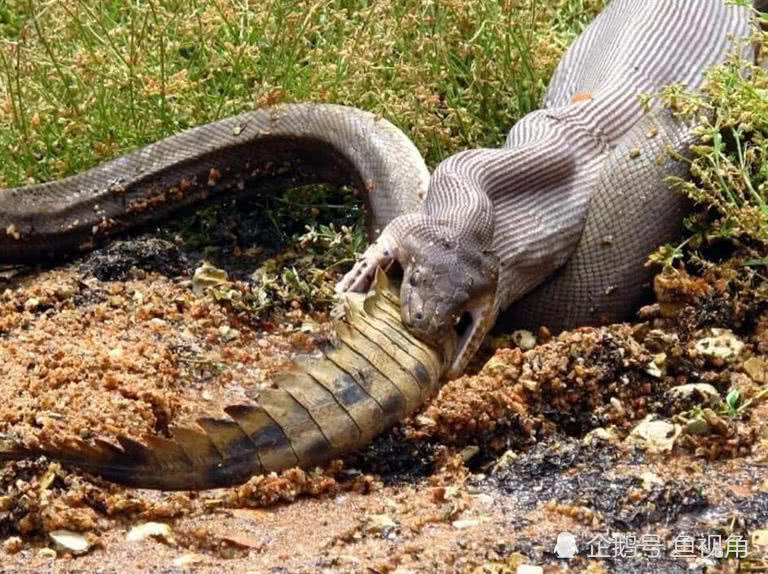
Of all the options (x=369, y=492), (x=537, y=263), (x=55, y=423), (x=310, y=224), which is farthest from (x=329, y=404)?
(x=310, y=224)

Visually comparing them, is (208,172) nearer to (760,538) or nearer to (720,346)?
(720,346)

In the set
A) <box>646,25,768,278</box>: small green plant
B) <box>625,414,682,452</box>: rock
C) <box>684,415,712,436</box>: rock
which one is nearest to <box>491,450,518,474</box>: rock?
<box>625,414,682,452</box>: rock

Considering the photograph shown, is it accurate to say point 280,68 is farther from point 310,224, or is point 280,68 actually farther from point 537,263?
point 537,263

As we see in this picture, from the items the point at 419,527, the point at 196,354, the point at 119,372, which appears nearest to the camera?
the point at 419,527

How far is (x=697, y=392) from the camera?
550 cm

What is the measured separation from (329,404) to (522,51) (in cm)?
305

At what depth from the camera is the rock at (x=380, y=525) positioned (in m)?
4.57

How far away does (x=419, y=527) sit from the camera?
4.59 m

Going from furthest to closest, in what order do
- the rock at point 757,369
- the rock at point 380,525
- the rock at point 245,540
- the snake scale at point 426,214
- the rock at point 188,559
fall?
the rock at point 757,369 → the snake scale at point 426,214 → the rock at point 380,525 → the rock at point 245,540 → the rock at point 188,559

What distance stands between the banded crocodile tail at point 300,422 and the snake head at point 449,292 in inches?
4.2

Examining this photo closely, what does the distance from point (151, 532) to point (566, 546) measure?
4.22 feet

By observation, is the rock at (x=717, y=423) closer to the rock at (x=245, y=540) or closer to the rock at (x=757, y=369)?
the rock at (x=757, y=369)

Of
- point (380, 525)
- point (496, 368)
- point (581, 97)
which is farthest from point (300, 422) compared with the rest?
point (581, 97)

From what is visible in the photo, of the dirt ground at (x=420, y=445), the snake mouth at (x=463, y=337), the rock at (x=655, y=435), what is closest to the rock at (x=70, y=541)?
the dirt ground at (x=420, y=445)
